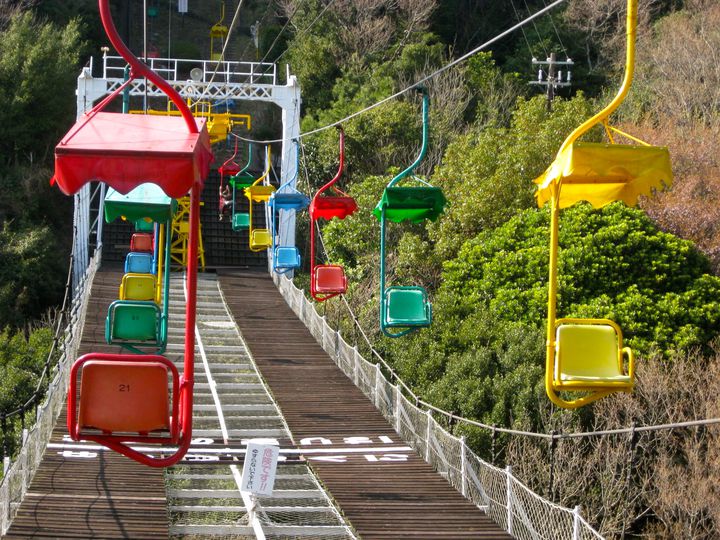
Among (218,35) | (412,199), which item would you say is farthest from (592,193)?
(218,35)

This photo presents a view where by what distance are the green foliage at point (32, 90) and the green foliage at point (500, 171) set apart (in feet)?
43.9

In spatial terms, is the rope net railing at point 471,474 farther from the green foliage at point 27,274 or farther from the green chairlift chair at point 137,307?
the green foliage at point 27,274

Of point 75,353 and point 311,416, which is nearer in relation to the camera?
point 311,416

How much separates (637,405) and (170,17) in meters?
33.5

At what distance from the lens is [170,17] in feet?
156

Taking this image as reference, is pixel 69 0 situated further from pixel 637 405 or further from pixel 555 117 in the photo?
pixel 637 405

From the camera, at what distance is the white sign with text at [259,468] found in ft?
40.9

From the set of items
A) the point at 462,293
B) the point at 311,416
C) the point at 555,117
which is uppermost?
the point at 555,117

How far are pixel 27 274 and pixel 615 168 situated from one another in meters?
23.4

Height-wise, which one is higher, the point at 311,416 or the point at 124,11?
the point at 124,11

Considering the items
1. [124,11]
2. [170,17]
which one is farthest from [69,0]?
[170,17]

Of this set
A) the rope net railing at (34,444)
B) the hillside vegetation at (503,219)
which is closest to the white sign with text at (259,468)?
the rope net railing at (34,444)

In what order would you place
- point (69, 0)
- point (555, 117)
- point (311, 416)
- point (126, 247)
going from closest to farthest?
point (311, 416) → point (555, 117) → point (126, 247) → point (69, 0)

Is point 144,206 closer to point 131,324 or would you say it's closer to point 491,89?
point 131,324
